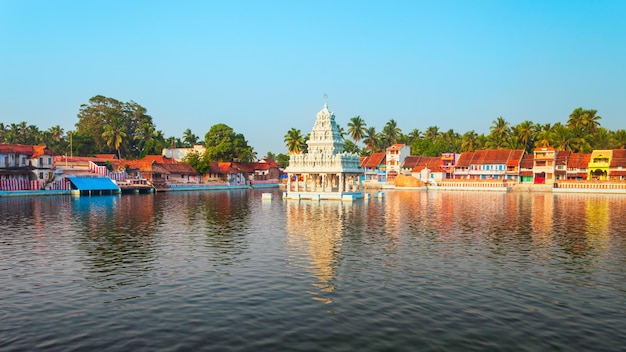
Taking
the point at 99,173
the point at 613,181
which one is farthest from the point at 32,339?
the point at 613,181

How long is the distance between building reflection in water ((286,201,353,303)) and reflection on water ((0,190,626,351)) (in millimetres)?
163

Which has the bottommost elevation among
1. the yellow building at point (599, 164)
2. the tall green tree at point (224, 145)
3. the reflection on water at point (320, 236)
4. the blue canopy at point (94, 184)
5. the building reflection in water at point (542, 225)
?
the building reflection in water at point (542, 225)

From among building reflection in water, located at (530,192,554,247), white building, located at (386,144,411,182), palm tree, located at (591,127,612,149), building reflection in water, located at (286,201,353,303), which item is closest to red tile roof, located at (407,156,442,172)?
white building, located at (386,144,411,182)

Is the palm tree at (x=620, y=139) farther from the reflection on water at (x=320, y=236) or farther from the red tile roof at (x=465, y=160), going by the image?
the reflection on water at (x=320, y=236)

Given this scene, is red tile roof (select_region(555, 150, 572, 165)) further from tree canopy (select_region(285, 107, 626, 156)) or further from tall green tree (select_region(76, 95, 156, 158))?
tall green tree (select_region(76, 95, 156, 158))

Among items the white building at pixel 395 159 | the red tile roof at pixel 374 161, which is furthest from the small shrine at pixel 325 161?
the red tile roof at pixel 374 161

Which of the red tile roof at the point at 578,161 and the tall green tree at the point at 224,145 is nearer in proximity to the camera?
the red tile roof at the point at 578,161

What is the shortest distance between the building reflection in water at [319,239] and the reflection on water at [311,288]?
163mm

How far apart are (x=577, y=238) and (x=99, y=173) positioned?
79.1m

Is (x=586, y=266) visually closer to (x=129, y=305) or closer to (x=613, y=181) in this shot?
(x=129, y=305)

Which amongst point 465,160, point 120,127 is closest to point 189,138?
point 120,127

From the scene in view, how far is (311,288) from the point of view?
61.7 ft

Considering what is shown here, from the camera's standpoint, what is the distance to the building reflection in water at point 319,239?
20.2 m

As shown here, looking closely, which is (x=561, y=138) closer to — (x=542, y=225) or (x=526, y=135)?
(x=526, y=135)
